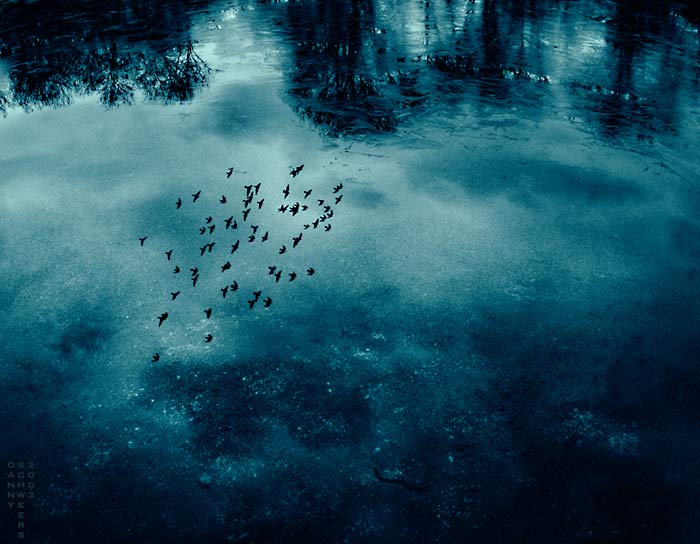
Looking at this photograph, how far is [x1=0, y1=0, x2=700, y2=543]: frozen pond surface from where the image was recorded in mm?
6375

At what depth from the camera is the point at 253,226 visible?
34.1 ft

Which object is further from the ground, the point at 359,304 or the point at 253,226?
the point at 253,226

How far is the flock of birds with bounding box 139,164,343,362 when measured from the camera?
30.0ft

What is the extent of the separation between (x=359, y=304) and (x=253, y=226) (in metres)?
3.09

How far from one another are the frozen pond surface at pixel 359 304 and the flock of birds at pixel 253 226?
0.11m

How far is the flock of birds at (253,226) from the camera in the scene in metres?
9.13

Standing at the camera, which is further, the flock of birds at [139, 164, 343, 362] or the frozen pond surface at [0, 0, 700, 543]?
the flock of birds at [139, 164, 343, 362]

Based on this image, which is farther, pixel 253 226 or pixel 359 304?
pixel 253 226

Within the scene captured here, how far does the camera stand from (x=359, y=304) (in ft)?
28.8

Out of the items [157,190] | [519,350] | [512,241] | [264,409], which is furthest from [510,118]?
[264,409]

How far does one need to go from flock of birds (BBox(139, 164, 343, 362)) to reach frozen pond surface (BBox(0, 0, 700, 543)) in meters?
0.11

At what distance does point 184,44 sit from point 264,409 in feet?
54.5

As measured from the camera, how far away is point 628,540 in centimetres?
590

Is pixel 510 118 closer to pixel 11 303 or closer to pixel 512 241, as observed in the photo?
pixel 512 241
